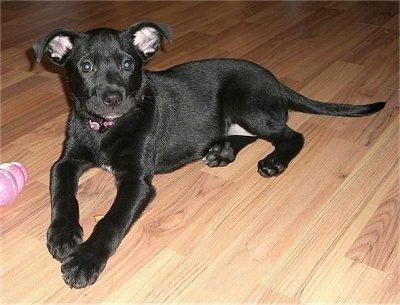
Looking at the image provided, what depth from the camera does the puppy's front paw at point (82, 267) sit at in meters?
1.75

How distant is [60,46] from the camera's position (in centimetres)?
224

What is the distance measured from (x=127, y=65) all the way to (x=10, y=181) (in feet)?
2.35

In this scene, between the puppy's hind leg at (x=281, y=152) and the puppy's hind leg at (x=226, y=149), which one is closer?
the puppy's hind leg at (x=281, y=152)

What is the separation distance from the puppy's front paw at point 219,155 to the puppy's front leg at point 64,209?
62 cm

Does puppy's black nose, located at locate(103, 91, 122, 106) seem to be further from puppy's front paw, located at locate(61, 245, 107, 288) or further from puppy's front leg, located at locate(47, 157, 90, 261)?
puppy's front paw, located at locate(61, 245, 107, 288)

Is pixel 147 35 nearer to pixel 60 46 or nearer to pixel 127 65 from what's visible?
pixel 127 65

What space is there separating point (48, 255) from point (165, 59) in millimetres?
2244

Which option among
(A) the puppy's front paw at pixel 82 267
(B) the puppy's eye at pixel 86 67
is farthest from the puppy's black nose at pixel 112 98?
(A) the puppy's front paw at pixel 82 267

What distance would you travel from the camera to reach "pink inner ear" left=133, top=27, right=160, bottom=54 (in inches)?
91.2

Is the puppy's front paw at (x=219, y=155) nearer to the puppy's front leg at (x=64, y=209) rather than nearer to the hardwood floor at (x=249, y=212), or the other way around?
the hardwood floor at (x=249, y=212)

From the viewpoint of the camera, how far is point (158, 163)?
8.04 ft

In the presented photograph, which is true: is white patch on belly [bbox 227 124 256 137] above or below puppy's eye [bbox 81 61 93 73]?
below

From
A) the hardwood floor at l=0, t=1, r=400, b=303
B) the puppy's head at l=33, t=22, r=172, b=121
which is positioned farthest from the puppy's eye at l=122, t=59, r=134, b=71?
the hardwood floor at l=0, t=1, r=400, b=303

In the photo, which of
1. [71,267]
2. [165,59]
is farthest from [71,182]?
[165,59]
